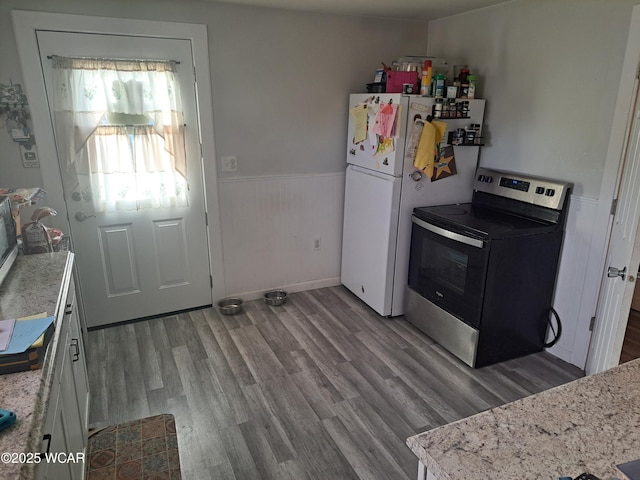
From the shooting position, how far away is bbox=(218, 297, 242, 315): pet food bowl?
343 centimetres

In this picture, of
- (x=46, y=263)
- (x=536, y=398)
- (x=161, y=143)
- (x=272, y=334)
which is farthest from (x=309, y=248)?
(x=536, y=398)

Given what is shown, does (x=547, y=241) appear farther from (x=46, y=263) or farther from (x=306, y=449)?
(x=46, y=263)

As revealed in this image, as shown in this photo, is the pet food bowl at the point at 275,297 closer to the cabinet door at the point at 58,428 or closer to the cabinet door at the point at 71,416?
the cabinet door at the point at 71,416

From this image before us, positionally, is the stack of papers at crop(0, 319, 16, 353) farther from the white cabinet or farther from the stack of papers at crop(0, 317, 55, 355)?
the white cabinet

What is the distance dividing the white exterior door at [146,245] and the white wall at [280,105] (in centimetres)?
17

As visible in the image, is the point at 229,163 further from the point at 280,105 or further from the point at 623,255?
the point at 623,255

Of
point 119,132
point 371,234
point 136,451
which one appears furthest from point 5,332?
point 371,234

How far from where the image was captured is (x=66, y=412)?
4.89 feet

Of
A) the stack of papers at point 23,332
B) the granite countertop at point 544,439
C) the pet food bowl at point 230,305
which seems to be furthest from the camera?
the pet food bowl at point 230,305

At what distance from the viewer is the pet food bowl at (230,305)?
3.43 m

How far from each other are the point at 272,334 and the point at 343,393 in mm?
833

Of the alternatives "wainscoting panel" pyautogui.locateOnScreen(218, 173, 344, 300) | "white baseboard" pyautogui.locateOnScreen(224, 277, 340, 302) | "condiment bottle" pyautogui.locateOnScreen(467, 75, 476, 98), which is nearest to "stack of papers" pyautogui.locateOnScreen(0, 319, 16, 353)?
"wainscoting panel" pyautogui.locateOnScreen(218, 173, 344, 300)

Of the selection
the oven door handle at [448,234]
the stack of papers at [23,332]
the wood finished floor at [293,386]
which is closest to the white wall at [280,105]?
the wood finished floor at [293,386]

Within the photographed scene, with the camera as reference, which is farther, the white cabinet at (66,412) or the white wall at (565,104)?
the white wall at (565,104)
